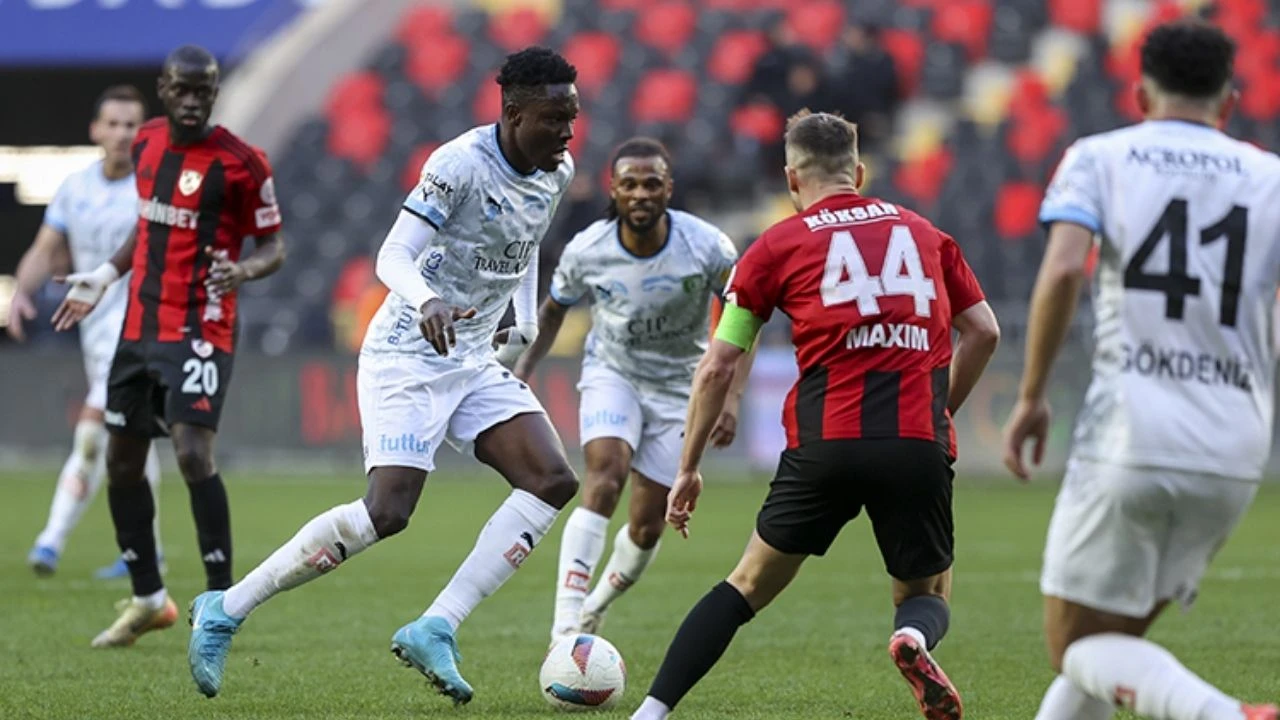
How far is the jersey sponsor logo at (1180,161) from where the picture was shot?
15.1 feet

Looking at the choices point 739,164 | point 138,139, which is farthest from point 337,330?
point 138,139

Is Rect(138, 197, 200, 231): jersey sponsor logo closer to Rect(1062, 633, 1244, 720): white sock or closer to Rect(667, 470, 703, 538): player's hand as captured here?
Rect(667, 470, 703, 538): player's hand

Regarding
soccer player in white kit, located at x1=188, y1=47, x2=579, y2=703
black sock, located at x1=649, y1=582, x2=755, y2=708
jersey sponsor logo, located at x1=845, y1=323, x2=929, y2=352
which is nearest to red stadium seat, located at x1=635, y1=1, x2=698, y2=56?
soccer player in white kit, located at x1=188, y1=47, x2=579, y2=703

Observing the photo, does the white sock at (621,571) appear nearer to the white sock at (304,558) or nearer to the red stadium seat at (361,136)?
the white sock at (304,558)

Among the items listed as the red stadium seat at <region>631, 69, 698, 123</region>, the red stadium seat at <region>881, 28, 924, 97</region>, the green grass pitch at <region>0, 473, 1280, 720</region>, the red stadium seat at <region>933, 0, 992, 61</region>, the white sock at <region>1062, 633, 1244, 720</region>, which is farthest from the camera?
the red stadium seat at <region>933, 0, 992, 61</region>

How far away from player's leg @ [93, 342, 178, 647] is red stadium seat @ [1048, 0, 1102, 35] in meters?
19.3

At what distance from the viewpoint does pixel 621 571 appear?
28.8 ft

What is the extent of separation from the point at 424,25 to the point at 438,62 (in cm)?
75

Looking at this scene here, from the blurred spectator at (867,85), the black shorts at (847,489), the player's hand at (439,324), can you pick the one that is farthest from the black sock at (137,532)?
the blurred spectator at (867,85)

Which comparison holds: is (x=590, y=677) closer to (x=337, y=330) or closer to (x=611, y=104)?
(x=337, y=330)

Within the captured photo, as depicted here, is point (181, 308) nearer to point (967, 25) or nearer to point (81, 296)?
point (81, 296)

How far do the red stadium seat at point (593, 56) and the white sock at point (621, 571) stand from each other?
1830cm

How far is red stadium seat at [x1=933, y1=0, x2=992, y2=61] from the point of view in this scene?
2603 centimetres

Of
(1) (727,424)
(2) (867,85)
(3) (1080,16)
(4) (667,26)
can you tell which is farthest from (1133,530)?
(4) (667,26)
